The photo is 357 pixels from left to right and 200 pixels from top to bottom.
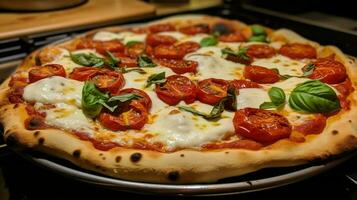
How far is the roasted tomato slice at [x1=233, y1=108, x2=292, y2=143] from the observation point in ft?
4.28

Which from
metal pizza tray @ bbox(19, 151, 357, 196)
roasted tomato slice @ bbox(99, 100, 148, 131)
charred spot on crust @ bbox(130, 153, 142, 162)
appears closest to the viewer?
metal pizza tray @ bbox(19, 151, 357, 196)

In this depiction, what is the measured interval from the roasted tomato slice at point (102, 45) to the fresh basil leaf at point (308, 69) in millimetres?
823

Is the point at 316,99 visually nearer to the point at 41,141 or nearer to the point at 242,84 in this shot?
the point at 242,84

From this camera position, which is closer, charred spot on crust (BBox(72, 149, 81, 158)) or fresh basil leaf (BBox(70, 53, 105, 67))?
charred spot on crust (BBox(72, 149, 81, 158))

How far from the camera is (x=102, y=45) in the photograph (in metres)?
2.01

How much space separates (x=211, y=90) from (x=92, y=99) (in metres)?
0.41

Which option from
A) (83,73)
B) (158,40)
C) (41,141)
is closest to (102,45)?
(158,40)

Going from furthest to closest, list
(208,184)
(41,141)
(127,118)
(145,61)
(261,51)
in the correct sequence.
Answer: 1. (261,51)
2. (145,61)
3. (127,118)
4. (41,141)
5. (208,184)

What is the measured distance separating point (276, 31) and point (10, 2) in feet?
4.51

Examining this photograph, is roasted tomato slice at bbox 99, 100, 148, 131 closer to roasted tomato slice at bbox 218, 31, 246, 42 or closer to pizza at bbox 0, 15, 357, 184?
pizza at bbox 0, 15, 357, 184

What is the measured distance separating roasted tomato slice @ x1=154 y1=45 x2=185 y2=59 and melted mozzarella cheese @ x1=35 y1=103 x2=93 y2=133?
568mm

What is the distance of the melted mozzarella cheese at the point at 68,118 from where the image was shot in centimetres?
139

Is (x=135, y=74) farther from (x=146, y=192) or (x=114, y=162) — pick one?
(x=146, y=192)

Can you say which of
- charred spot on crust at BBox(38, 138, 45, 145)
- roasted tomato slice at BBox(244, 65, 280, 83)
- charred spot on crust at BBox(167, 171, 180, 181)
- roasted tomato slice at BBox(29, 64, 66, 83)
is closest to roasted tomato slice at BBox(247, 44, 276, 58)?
roasted tomato slice at BBox(244, 65, 280, 83)
